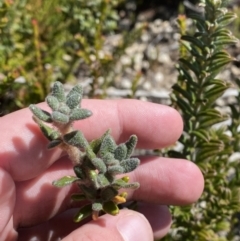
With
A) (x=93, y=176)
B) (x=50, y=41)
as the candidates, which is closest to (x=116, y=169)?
(x=93, y=176)

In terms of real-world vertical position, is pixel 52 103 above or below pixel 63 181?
above

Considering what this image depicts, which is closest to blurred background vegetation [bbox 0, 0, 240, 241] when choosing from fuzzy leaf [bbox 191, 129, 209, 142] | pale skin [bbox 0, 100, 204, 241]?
fuzzy leaf [bbox 191, 129, 209, 142]

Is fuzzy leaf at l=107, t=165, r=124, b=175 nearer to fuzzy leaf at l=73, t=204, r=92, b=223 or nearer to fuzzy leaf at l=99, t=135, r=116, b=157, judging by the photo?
fuzzy leaf at l=99, t=135, r=116, b=157

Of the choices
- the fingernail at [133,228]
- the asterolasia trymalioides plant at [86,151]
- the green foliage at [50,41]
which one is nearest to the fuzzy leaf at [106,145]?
the asterolasia trymalioides plant at [86,151]

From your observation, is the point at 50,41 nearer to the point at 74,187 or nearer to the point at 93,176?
the point at 74,187

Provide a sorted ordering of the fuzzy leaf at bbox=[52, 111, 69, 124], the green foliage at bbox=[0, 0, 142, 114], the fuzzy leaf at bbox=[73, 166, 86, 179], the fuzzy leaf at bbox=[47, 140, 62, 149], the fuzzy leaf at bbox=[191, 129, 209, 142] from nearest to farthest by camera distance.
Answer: the fuzzy leaf at bbox=[52, 111, 69, 124] → the fuzzy leaf at bbox=[47, 140, 62, 149] → the fuzzy leaf at bbox=[73, 166, 86, 179] → the fuzzy leaf at bbox=[191, 129, 209, 142] → the green foliage at bbox=[0, 0, 142, 114]

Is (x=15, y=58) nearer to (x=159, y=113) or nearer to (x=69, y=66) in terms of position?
(x=69, y=66)

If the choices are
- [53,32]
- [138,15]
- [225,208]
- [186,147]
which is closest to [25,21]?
[53,32]
